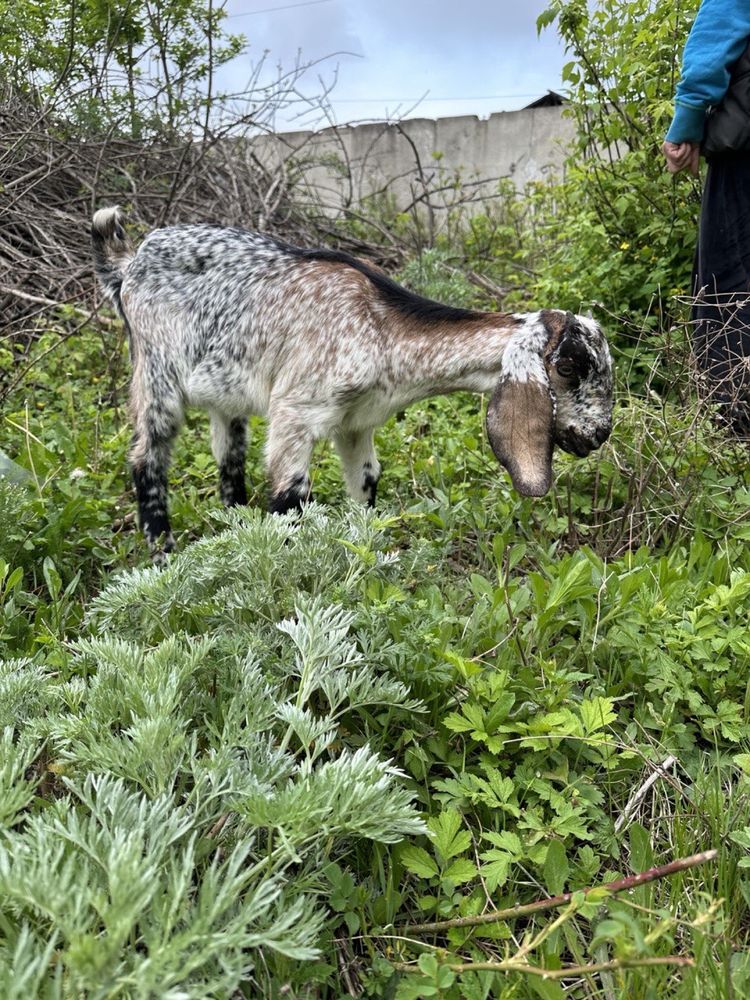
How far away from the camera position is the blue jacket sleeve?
3.64 meters

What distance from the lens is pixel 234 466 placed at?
429cm

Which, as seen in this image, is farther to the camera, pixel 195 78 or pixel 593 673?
pixel 195 78

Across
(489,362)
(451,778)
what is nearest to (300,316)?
(489,362)

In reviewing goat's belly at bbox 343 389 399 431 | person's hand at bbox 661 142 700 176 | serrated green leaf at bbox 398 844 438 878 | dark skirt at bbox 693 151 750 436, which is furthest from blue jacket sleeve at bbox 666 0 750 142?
serrated green leaf at bbox 398 844 438 878

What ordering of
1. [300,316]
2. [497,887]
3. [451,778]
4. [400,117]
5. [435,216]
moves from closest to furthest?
[497,887], [451,778], [300,316], [400,117], [435,216]

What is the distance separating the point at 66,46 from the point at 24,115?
0.84 meters

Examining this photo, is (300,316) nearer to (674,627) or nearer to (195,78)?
(674,627)

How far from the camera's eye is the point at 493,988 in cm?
175

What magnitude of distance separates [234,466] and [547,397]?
67.3 inches

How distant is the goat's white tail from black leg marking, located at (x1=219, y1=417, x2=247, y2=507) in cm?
90

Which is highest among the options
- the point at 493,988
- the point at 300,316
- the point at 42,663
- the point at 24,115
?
the point at 24,115

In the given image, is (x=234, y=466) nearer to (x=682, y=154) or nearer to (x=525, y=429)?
(x=525, y=429)

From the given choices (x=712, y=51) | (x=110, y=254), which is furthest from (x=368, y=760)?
(x=110, y=254)

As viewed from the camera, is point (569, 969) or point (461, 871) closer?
point (569, 969)
